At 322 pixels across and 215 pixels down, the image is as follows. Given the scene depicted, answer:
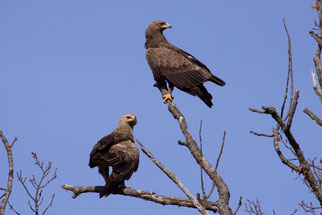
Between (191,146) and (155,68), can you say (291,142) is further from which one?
(155,68)

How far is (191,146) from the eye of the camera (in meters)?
5.67

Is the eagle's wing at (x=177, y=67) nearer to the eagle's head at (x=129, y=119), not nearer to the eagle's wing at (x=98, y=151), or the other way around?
the eagle's head at (x=129, y=119)

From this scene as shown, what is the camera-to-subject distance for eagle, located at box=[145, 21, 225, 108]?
29.5ft

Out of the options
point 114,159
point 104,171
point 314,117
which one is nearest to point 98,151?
point 114,159

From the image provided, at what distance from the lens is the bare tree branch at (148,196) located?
5270mm

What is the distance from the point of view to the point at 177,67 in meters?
9.51

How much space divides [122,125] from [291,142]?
14.7ft

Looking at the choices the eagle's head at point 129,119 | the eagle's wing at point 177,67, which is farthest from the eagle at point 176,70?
the eagle's head at point 129,119

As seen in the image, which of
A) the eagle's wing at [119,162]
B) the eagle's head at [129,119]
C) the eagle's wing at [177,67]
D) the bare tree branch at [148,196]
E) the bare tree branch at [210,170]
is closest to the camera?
the bare tree branch at [210,170]

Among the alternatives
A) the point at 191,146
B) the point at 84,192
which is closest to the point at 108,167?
the point at 84,192

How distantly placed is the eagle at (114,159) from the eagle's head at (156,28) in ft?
12.4

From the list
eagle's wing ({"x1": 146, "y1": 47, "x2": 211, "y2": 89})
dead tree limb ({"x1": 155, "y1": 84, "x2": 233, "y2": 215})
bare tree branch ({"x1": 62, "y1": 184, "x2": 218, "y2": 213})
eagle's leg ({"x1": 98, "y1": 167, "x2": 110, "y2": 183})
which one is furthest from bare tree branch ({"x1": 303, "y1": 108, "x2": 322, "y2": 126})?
eagle's wing ({"x1": 146, "y1": 47, "x2": 211, "y2": 89})

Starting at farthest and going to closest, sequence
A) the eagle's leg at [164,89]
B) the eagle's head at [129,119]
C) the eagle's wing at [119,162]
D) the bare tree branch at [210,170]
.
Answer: the eagle's head at [129,119] → the eagle's leg at [164,89] → the eagle's wing at [119,162] → the bare tree branch at [210,170]

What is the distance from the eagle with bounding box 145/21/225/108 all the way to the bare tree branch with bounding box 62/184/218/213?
8.70 ft
